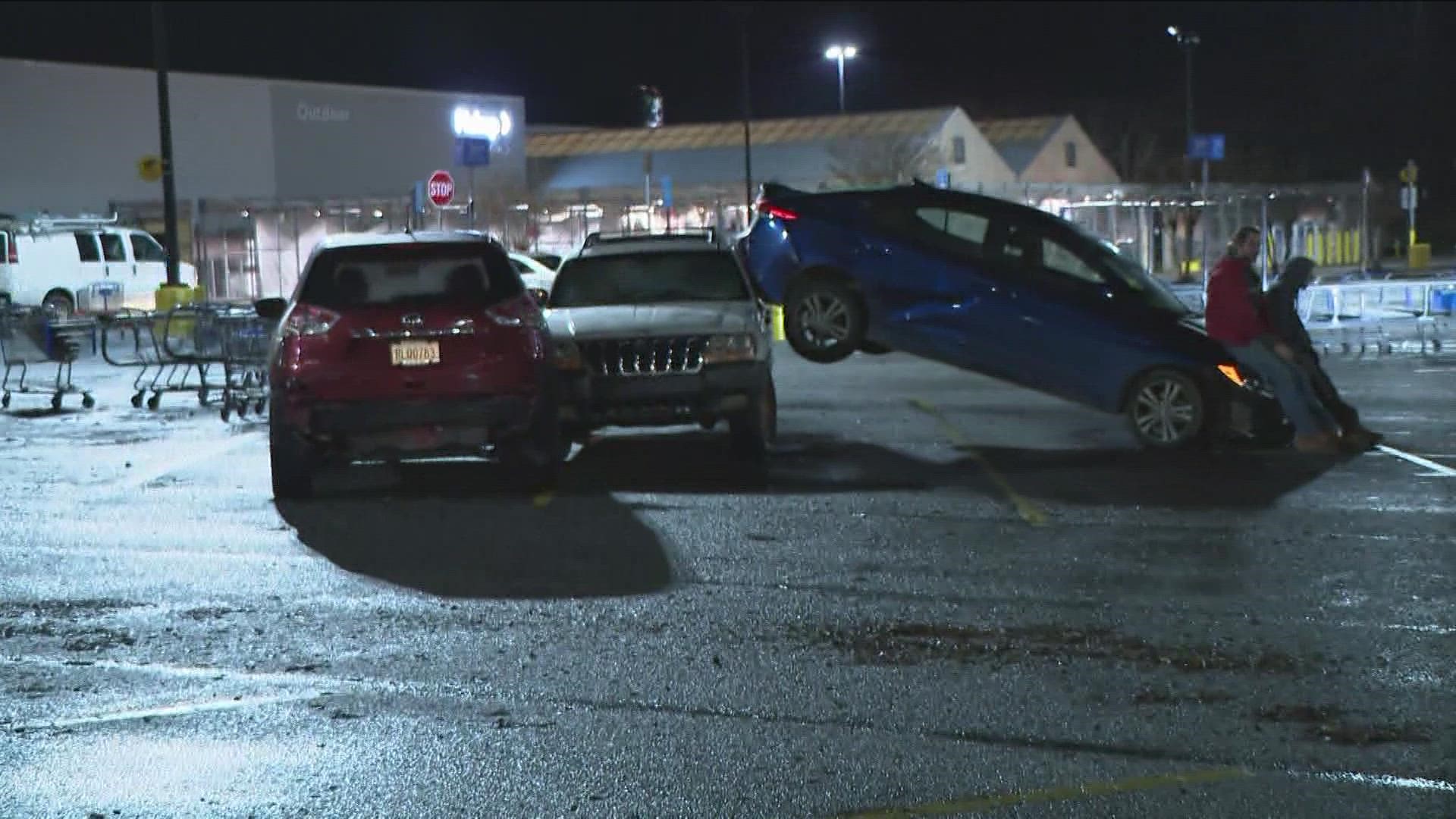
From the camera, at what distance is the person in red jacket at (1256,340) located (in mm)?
14305

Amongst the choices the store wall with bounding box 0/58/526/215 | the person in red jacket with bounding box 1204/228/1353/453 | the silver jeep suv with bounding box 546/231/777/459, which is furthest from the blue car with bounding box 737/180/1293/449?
the store wall with bounding box 0/58/526/215

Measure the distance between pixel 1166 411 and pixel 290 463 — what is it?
6.61m

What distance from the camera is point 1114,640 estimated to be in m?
8.20

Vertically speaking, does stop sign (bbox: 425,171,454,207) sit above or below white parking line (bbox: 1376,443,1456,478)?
above

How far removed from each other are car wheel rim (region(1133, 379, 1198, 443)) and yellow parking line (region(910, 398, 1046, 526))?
1308mm

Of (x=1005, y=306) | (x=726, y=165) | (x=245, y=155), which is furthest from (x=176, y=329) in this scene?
(x=245, y=155)

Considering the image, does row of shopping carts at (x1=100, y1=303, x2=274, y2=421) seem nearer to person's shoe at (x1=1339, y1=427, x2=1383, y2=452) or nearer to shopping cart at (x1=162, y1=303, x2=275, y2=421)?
shopping cart at (x1=162, y1=303, x2=275, y2=421)

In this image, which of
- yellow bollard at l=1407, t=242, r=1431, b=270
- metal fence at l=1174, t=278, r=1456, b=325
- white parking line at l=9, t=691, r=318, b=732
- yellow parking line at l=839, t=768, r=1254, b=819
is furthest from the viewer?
yellow bollard at l=1407, t=242, r=1431, b=270

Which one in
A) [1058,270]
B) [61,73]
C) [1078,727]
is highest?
[61,73]

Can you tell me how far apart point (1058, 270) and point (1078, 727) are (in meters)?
8.52

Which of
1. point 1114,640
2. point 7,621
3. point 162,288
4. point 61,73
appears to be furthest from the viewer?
point 61,73

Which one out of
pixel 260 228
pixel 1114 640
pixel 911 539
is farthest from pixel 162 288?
pixel 1114 640

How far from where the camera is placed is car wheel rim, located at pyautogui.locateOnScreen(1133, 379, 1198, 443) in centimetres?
1456

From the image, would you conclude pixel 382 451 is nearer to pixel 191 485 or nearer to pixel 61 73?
pixel 191 485
